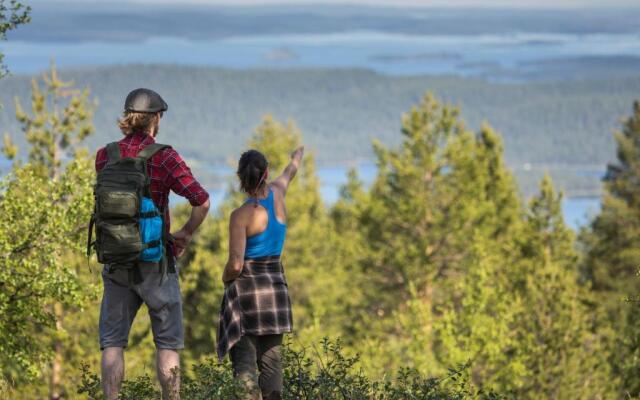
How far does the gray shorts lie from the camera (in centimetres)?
724

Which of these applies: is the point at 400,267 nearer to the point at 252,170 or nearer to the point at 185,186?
the point at 252,170

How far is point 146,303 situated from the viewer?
24.0ft

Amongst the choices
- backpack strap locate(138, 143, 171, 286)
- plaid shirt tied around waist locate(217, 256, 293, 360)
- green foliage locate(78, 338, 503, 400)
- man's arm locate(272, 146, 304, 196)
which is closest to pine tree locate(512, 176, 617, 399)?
man's arm locate(272, 146, 304, 196)

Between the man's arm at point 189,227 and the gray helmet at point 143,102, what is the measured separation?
2.30 ft

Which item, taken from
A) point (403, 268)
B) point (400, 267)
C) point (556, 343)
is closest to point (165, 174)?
point (556, 343)

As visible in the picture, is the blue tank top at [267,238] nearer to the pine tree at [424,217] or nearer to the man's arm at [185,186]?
the man's arm at [185,186]

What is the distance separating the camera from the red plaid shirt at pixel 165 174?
719cm

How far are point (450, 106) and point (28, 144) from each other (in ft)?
57.4

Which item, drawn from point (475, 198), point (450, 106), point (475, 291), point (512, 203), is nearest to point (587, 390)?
point (475, 291)

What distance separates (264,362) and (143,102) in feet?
6.35

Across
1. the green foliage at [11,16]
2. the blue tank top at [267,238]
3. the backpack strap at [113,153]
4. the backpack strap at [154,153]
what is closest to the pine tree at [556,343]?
the green foliage at [11,16]

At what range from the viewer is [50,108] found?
36.8 meters

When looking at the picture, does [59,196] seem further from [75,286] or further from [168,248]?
[168,248]

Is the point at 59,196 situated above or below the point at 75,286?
above
